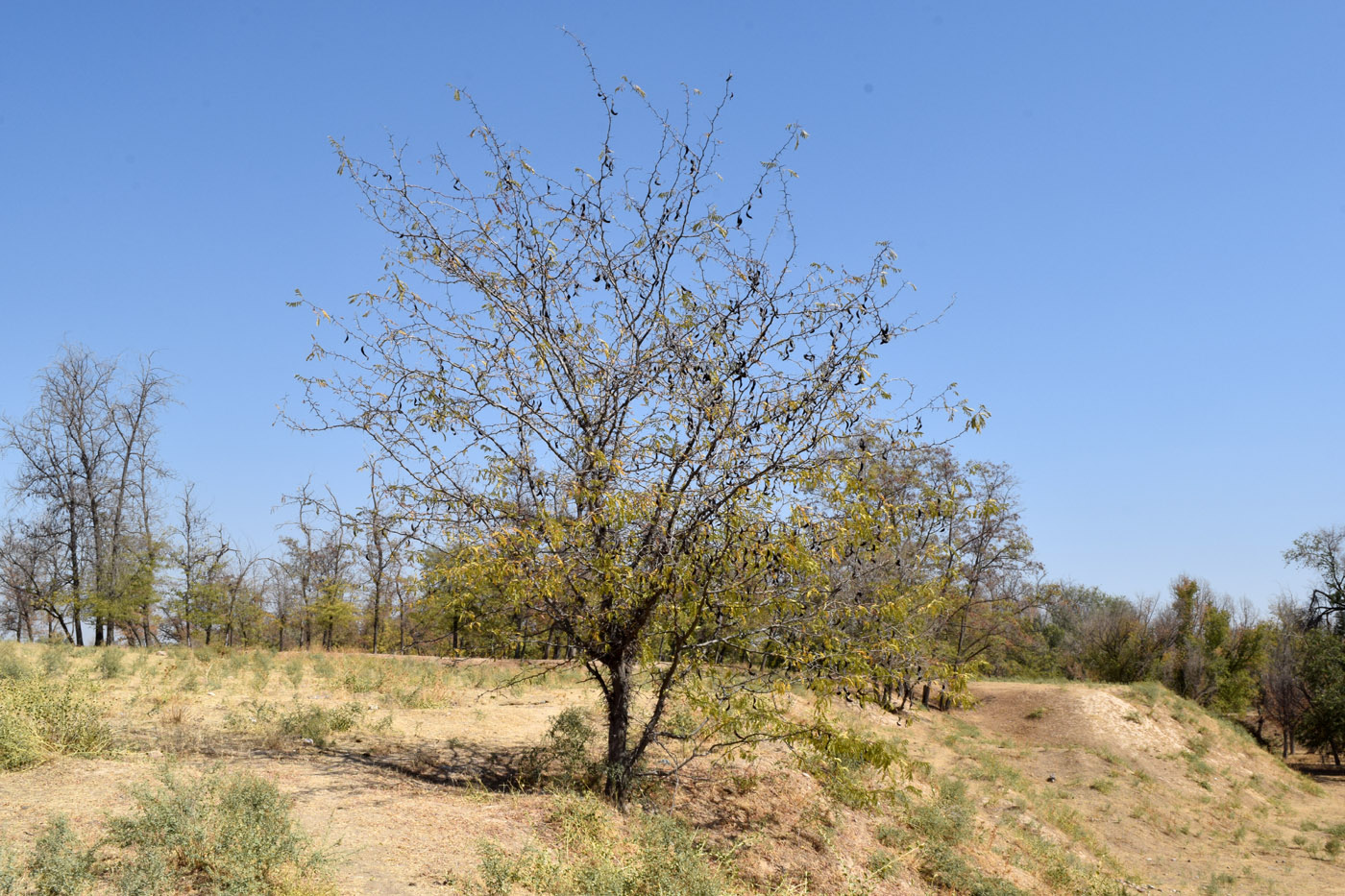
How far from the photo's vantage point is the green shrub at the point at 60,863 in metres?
4.67

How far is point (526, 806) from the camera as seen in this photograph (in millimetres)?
7422

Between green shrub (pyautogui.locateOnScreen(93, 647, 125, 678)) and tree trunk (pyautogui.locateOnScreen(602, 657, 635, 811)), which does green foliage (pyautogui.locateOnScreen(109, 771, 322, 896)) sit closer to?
tree trunk (pyautogui.locateOnScreen(602, 657, 635, 811))

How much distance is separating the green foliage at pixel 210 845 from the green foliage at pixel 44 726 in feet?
6.34

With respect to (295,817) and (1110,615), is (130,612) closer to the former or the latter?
(295,817)

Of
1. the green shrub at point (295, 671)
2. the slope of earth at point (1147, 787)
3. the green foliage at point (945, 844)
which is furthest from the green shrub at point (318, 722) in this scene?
the slope of earth at point (1147, 787)

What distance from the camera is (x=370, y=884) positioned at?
544cm

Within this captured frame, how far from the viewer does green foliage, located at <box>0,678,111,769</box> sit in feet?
22.6

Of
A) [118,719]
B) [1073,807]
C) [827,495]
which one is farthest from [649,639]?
[1073,807]

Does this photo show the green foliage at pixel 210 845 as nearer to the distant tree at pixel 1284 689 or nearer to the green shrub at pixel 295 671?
the green shrub at pixel 295 671

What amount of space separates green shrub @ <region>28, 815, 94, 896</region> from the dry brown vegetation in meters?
0.14

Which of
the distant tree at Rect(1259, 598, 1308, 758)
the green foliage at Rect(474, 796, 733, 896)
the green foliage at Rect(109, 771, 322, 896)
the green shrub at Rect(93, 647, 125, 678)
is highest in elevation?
the green shrub at Rect(93, 647, 125, 678)

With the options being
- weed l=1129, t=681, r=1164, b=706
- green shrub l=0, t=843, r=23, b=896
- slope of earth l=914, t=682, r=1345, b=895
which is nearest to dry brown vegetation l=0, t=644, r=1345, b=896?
slope of earth l=914, t=682, r=1345, b=895

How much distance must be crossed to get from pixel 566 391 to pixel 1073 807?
16.6 metres

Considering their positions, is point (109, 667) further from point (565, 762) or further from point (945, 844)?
point (945, 844)
